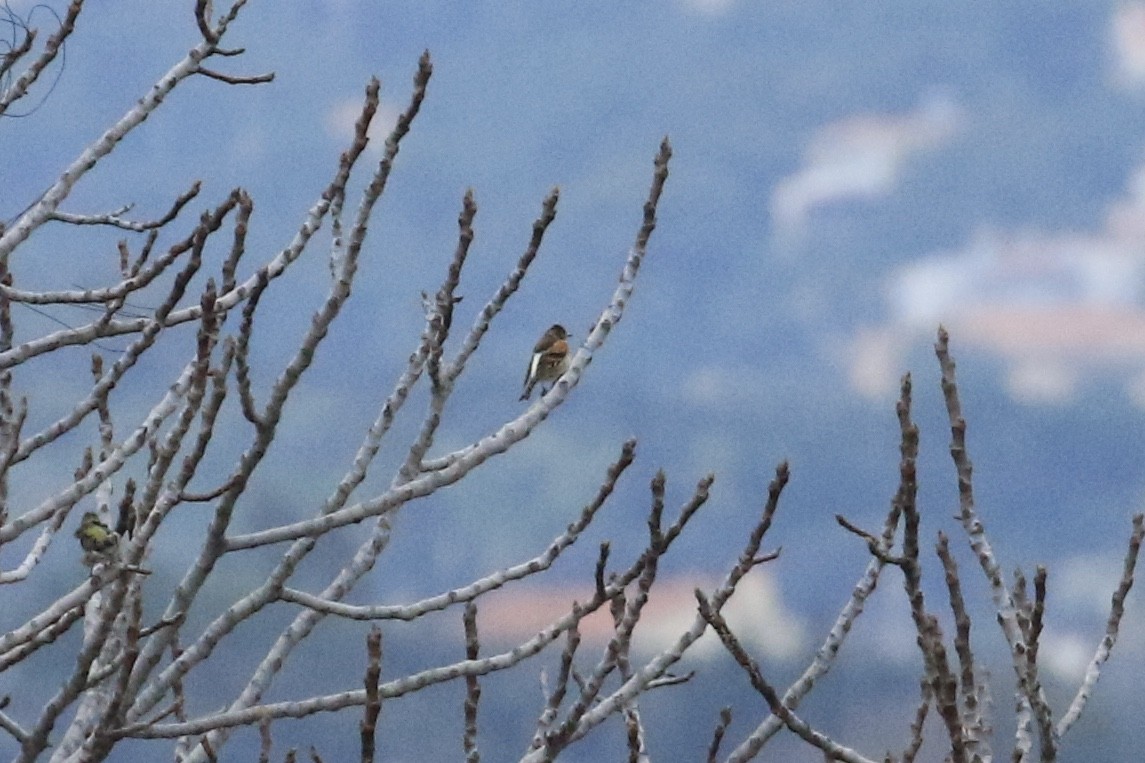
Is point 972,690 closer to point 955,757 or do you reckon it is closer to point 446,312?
point 955,757

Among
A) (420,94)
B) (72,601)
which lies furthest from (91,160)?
(72,601)

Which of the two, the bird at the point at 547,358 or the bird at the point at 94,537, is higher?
the bird at the point at 547,358

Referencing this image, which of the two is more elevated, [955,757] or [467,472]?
[467,472]

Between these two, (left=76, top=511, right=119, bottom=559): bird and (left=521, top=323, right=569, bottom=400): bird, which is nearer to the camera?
(left=76, top=511, right=119, bottom=559): bird

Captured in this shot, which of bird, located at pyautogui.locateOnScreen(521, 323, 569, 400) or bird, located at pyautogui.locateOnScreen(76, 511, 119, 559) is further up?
bird, located at pyautogui.locateOnScreen(521, 323, 569, 400)
